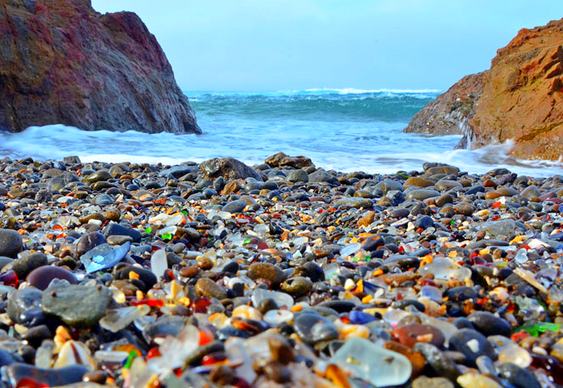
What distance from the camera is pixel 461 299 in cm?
159

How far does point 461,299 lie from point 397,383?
1.80ft

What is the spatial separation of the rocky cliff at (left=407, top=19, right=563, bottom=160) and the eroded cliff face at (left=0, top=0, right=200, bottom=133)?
5.88 m

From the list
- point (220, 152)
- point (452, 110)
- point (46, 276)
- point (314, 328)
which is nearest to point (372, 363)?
point (314, 328)

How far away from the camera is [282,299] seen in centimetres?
159

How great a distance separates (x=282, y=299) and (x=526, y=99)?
7.47 m

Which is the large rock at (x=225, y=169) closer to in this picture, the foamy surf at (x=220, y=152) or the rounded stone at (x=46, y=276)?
the foamy surf at (x=220, y=152)

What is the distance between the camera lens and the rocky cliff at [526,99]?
7.35 m

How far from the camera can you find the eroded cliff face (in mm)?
8422

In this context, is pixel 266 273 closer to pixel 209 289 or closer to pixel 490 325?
pixel 209 289

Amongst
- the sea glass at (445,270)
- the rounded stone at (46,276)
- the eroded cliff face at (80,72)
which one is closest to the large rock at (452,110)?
the eroded cliff face at (80,72)

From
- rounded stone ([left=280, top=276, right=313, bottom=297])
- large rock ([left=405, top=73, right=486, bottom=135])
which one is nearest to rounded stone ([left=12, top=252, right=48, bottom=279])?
rounded stone ([left=280, top=276, right=313, bottom=297])

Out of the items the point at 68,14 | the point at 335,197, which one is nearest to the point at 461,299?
the point at 335,197

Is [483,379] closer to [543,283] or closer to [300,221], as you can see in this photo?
[543,283]

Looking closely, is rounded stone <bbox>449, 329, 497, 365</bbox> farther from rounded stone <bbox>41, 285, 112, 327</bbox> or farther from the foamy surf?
the foamy surf
